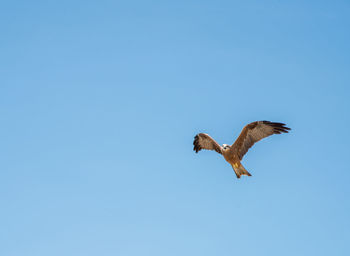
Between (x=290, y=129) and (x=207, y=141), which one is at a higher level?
(x=207, y=141)

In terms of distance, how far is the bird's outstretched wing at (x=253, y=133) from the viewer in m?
19.2

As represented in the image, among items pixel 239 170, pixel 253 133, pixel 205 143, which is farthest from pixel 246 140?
pixel 205 143

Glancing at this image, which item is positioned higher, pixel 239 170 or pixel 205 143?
pixel 205 143

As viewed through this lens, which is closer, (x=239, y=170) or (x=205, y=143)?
(x=239, y=170)

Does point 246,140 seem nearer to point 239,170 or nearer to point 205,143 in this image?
point 239,170

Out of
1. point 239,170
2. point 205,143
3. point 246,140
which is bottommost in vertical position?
point 239,170

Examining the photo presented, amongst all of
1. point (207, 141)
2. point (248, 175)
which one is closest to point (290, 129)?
point (248, 175)

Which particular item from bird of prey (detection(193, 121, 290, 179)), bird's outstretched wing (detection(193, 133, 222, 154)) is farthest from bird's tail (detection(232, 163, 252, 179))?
bird's outstretched wing (detection(193, 133, 222, 154))

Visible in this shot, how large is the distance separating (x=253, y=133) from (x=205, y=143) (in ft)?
8.81

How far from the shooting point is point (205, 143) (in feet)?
71.0

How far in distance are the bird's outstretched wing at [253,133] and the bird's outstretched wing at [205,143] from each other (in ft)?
3.89

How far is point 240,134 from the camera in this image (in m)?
19.6

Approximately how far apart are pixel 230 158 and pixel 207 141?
1807 mm

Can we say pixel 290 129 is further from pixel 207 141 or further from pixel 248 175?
pixel 207 141
